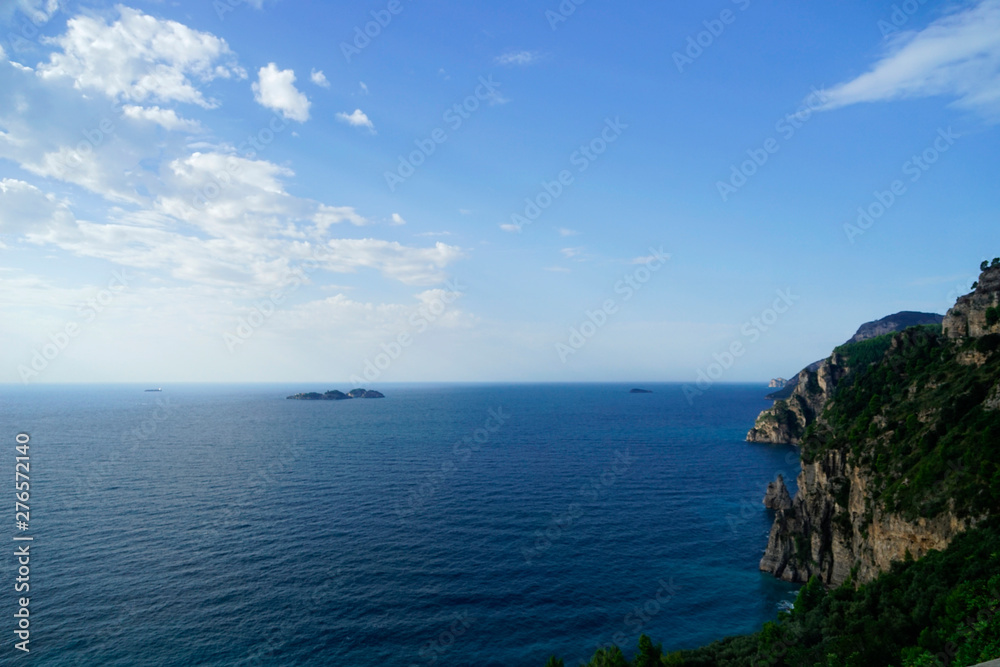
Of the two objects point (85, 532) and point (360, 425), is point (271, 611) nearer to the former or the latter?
point (85, 532)

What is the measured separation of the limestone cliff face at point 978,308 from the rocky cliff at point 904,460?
0.13 m

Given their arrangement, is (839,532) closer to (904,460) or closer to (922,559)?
(904,460)

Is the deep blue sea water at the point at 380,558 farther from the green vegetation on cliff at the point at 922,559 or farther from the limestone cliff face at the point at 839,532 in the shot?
the green vegetation on cliff at the point at 922,559

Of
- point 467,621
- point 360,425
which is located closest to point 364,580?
point 467,621

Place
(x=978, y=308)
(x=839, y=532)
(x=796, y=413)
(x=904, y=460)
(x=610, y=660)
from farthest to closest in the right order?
(x=796, y=413), (x=839, y=532), (x=978, y=308), (x=904, y=460), (x=610, y=660)

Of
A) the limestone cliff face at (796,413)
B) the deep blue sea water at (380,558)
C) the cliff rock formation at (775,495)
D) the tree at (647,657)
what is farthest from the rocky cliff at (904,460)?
the limestone cliff face at (796,413)

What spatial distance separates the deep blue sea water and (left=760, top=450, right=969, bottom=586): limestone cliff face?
4.78 m

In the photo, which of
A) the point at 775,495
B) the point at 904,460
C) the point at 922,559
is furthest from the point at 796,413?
the point at 922,559

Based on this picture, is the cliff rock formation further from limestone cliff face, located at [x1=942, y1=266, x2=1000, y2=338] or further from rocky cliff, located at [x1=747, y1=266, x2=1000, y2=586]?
limestone cliff face, located at [x1=942, y1=266, x2=1000, y2=338]

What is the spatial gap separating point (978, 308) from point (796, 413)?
11783 cm

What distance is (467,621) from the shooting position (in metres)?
46.4

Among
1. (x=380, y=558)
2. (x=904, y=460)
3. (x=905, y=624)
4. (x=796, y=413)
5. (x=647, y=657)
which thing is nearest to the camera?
(x=905, y=624)

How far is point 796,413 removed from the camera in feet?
498

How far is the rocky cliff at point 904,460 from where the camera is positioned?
3628 centimetres
